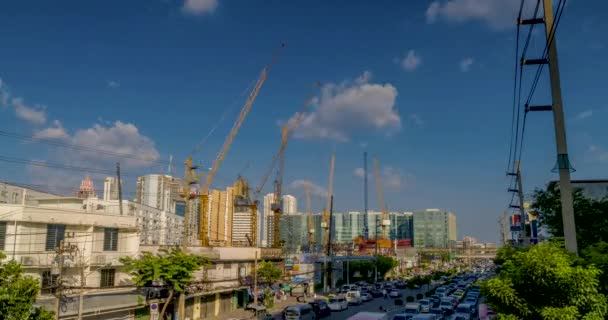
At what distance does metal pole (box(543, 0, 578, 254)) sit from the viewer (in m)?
19.0

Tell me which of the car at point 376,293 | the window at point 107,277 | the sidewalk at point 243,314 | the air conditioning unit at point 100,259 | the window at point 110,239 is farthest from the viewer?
the car at point 376,293

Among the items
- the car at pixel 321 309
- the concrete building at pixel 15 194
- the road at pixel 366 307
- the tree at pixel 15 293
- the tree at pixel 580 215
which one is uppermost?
the concrete building at pixel 15 194

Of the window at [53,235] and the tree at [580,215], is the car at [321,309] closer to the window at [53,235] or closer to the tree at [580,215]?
the tree at [580,215]

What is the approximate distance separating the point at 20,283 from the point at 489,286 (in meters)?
17.0

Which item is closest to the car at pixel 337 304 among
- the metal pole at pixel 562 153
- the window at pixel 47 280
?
the window at pixel 47 280

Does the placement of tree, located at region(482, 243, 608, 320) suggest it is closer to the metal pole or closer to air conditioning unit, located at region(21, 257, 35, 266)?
the metal pole

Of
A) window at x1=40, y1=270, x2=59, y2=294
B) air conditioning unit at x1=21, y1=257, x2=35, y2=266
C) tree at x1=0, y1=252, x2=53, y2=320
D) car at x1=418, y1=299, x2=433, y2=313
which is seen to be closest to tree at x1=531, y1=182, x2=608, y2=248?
car at x1=418, y1=299, x2=433, y2=313

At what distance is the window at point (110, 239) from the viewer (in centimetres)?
4372

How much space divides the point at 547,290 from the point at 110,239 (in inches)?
1554

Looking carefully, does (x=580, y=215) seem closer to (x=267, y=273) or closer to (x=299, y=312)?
(x=299, y=312)

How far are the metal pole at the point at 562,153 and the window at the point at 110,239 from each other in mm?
37746

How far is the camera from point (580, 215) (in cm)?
4197

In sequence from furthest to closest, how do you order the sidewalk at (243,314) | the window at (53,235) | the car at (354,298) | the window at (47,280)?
1. the car at (354,298)
2. the sidewalk at (243,314)
3. the window at (53,235)
4. the window at (47,280)

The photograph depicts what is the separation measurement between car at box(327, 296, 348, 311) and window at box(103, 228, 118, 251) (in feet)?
89.4
